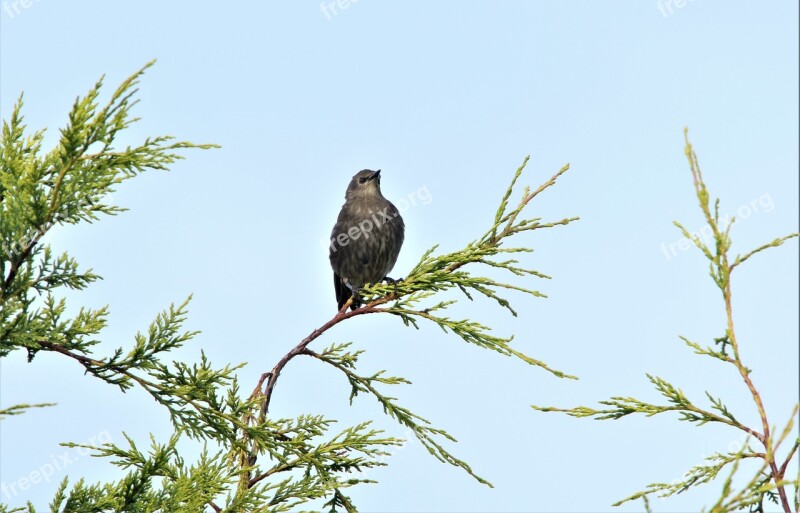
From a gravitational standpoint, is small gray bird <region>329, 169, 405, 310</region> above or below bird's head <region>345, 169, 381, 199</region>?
below

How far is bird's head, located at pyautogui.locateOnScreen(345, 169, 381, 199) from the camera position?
11.7 metres

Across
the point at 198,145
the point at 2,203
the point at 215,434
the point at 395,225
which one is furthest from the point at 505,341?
the point at 395,225

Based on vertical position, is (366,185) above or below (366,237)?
above

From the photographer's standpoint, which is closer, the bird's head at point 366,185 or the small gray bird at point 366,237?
the small gray bird at point 366,237

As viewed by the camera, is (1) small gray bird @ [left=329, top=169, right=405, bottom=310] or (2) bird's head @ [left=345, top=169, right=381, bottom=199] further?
(2) bird's head @ [left=345, top=169, right=381, bottom=199]

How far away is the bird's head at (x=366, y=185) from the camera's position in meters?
11.7

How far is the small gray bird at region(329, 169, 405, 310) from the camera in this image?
1102 centimetres

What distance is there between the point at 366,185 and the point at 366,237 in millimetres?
1097

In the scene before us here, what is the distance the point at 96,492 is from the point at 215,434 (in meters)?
0.77

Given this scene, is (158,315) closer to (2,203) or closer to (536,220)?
(2,203)

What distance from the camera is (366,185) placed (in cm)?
1184

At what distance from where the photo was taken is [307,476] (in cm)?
518

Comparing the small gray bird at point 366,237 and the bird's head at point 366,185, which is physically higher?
the bird's head at point 366,185

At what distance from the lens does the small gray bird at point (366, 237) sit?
11.0m
